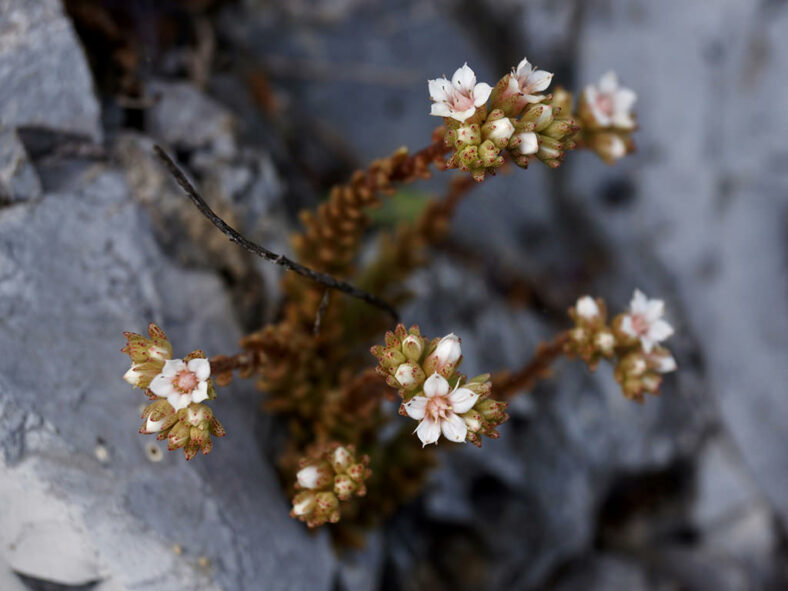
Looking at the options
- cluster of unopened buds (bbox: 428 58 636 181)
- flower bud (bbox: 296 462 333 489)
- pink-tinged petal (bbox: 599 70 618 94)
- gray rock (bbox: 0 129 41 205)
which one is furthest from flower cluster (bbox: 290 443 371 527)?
pink-tinged petal (bbox: 599 70 618 94)

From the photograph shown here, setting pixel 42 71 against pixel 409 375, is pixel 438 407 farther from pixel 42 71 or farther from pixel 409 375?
pixel 42 71

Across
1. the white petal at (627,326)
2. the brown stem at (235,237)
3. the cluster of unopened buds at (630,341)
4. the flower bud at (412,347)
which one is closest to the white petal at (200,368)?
the brown stem at (235,237)

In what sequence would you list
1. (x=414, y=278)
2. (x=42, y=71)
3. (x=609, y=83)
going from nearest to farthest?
(x=42, y=71)
(x=609, y=83)
(x=414, y=278)

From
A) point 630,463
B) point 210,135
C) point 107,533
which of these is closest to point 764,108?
point 630,463

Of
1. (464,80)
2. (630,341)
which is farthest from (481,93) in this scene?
(630,341)

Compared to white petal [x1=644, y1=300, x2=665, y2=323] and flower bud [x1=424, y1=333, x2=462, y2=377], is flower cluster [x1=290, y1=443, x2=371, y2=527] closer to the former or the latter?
flower bud [x1=424, y1=333, x2=462, y2=377]

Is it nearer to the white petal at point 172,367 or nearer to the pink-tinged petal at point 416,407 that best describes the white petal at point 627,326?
the pink-tinged petal at point 416,407

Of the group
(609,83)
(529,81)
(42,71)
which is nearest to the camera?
(529,81)
